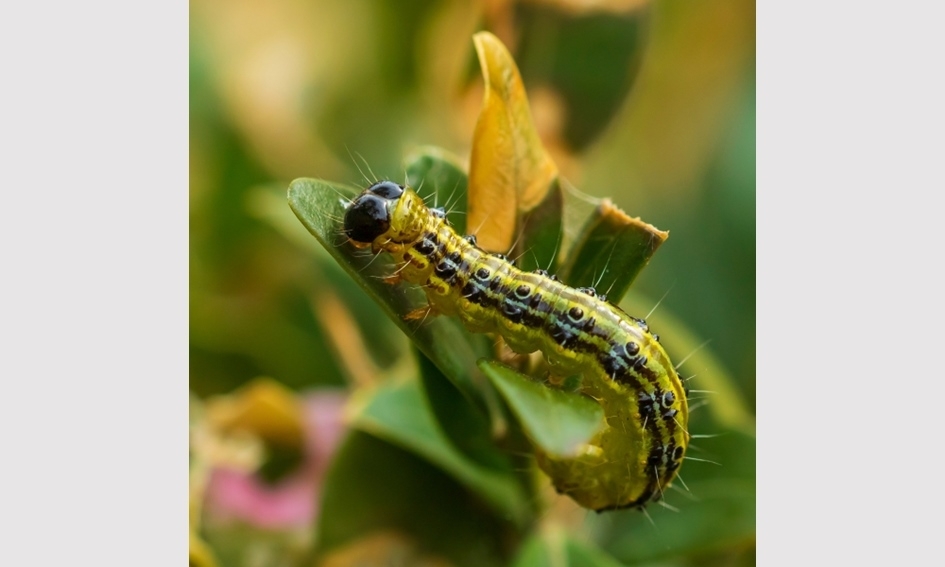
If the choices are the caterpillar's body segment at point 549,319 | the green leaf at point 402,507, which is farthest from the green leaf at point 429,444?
the caterpillar's body segment at point 549,319

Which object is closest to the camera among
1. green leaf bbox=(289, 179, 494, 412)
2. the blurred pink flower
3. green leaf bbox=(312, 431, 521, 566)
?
green leaf bbox=(289, 179, 494, 412)

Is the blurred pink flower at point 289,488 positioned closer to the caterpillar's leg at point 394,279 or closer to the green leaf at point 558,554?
the green leaf at point 558,554

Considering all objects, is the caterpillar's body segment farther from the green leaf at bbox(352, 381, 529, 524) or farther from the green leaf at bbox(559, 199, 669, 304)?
the green leaf at bbox(352, 381, 529, 524)

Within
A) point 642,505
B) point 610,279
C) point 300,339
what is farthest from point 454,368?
point 300,339

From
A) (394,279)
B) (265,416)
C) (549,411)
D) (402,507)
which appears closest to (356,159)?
(265,416)

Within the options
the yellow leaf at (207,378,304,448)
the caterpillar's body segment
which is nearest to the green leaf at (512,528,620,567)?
the caterpillar's body segment

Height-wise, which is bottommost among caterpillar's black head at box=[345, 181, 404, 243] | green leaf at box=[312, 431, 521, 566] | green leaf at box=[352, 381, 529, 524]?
green leaf at box=[312, 431, 521, 566]
